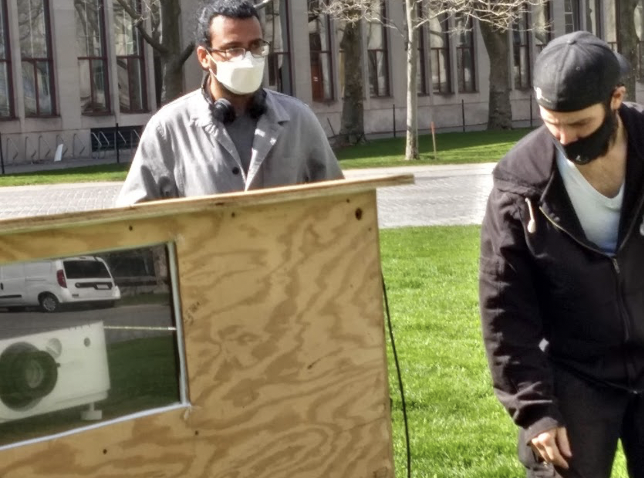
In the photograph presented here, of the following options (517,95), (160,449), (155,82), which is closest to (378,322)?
(160,449)

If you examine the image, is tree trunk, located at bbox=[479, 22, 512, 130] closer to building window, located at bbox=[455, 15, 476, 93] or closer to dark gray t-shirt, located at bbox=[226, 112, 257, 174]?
building window, located at bbox=[455, 15, 476, 93]

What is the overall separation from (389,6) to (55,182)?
2117 centimetres

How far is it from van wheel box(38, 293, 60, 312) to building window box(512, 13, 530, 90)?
5087cm

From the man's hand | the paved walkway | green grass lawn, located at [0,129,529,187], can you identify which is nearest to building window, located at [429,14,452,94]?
green grass lawn, located at [0,129,529,187]

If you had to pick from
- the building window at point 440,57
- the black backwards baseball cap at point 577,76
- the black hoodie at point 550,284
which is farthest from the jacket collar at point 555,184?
the building window at point 440,57

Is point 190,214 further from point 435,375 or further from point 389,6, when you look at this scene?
point 389,6

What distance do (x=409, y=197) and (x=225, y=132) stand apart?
16.0 metres

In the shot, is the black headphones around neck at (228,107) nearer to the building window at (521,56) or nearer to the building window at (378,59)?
the building window at (378,59)

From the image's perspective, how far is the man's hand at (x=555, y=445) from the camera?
386 cm

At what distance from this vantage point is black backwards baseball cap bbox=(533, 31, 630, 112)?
12.0 ft

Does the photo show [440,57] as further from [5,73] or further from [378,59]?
[5,73]

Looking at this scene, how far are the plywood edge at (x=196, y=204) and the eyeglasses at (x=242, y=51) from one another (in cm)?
86

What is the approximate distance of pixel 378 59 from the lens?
48438mm

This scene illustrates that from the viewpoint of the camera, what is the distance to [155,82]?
41.9 m
